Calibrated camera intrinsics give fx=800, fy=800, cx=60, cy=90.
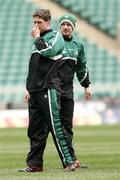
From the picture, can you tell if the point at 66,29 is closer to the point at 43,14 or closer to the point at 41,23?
the point at 41,23

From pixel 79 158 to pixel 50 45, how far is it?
3.57 m

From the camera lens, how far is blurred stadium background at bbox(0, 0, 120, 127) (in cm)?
3262

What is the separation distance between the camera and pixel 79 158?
12.4m

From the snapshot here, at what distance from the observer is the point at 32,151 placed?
380 inches

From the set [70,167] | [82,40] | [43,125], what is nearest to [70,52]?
[43,125]

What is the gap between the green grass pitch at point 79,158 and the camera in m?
8.70

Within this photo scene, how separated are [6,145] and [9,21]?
22581 millimetres

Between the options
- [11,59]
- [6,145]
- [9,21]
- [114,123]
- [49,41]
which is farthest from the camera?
[9,21]

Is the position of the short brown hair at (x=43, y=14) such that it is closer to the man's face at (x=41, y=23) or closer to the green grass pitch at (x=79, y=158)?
the man's face at (x=41, y=23)

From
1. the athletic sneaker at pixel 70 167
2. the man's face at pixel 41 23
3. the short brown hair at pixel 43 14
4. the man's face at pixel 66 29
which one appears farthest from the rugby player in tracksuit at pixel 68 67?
the short brown hair at pixel 43 14

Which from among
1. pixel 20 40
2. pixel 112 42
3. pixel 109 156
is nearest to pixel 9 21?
pixel 20 40

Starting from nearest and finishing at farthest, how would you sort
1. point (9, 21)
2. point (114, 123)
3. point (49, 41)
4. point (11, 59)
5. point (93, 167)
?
point (49, 41), point (93, 167), point (114, 123), point (11, 59), point (9, 21)

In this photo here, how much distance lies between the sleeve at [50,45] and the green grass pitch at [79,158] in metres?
1.39

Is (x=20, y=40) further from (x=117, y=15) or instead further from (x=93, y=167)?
(x=93, y=167)
